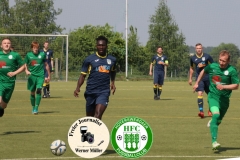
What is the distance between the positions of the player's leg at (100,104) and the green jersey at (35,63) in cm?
797

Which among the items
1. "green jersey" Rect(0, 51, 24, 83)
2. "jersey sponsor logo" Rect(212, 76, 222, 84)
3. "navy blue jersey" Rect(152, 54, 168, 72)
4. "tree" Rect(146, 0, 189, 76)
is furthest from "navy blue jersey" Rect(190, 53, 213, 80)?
"tree" Rect(146, 0, 189, 76)

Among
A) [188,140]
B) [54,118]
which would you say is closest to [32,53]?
[54,118]

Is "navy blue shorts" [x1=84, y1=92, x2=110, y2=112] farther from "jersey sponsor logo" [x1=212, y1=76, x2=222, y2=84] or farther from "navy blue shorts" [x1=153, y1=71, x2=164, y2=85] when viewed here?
"navy blue shorts" [x1=153, y1=71, x2=164, y2=85]

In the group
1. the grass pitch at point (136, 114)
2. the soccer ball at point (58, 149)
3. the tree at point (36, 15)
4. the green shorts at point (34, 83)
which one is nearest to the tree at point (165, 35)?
the tree at point (36, 15)

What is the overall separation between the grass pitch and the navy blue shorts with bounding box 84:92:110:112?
2.71 feet

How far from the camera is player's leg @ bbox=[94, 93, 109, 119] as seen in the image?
502 inches

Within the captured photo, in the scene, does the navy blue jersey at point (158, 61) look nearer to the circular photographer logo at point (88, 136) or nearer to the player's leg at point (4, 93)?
the player's leg at point (4, 93)

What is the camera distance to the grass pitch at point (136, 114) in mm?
12477

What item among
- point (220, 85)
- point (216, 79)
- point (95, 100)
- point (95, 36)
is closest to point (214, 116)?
point (220, 85)

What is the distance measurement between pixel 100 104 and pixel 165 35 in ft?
227

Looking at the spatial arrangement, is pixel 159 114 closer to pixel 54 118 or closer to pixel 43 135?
pixel 54 118

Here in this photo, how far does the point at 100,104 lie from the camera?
12.8 metres

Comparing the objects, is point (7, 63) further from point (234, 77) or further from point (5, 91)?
point (234, 77)

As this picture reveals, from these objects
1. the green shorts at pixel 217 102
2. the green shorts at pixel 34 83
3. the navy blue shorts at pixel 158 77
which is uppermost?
the green shorts at pixel 217 102
